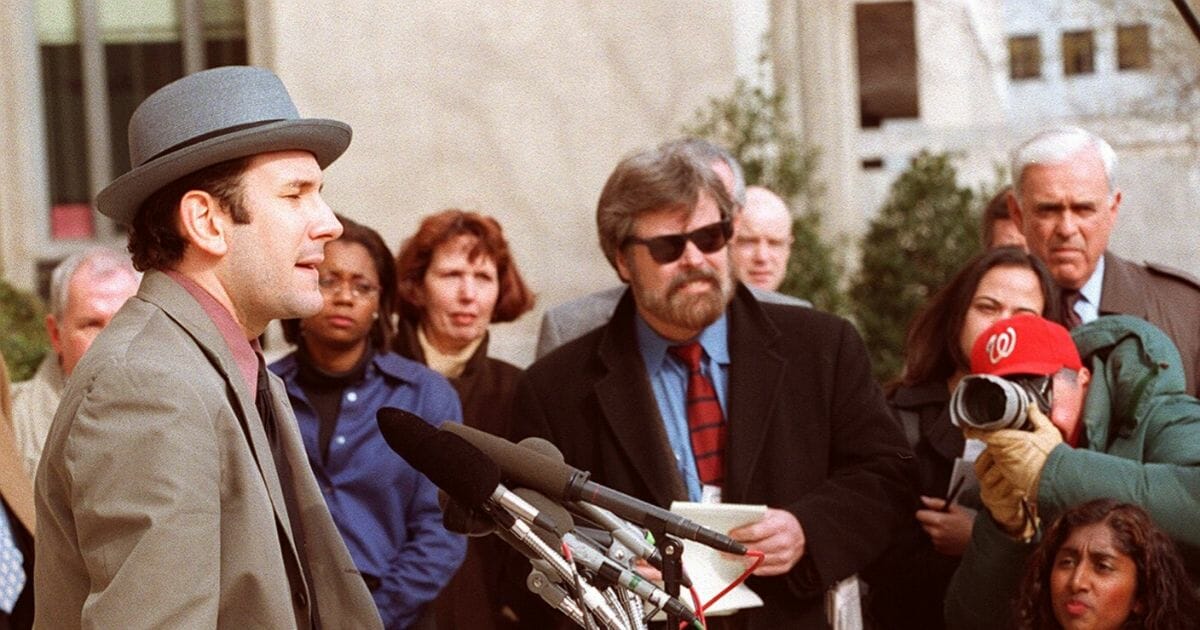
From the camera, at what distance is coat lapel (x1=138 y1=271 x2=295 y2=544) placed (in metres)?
3.46

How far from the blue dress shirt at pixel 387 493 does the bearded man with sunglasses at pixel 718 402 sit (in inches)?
18.5

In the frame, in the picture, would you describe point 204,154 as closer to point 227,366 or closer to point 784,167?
point 227,366

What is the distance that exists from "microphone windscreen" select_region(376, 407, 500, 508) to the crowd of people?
281mm

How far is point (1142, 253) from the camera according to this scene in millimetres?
20984

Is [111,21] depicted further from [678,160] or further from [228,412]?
[228,412]

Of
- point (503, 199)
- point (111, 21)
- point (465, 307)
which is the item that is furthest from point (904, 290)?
point (465, 307)

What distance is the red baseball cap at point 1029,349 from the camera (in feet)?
15.3

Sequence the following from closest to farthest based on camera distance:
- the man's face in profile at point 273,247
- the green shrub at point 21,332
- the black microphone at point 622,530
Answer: the black microphone at point 622,530
the man's face in profile at point 273,247
the green shrub at point 21,332

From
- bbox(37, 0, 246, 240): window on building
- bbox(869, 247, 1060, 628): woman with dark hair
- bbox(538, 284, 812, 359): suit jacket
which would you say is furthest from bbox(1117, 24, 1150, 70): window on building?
bbox(869, 247, 1060, 628): woman with dark hair

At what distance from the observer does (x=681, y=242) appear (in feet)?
16.9

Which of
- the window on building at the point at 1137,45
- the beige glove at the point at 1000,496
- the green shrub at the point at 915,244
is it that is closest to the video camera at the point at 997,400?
the beige glove at the point at 1000,496

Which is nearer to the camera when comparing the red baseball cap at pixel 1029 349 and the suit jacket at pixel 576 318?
the red baseball cap at pixel 1029 349

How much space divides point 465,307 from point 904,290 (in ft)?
22.4

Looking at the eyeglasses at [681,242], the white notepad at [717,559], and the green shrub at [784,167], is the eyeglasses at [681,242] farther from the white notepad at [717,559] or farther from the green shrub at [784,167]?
the green shrub at [784,167]
